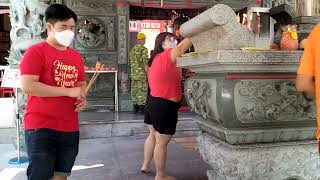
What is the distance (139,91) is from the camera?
7422mm

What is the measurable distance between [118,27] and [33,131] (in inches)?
243

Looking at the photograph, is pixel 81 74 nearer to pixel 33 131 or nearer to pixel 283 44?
pixel 33 131

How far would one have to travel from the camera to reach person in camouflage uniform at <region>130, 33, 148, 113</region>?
7016mm

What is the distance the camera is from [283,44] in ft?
8.49

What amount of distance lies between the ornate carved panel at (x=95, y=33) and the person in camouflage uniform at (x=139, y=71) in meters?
1.18

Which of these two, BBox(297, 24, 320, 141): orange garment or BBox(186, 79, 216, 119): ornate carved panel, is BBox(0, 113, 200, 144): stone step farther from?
BBox(297, 24, 320, 141): orange garment

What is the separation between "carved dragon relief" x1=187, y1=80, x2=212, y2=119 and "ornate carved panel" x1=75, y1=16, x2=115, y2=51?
213 inches

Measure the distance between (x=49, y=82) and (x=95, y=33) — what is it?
5.98 m

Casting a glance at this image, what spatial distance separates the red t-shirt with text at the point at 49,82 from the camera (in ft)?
7.23

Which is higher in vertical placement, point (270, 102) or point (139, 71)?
point (139, 71)

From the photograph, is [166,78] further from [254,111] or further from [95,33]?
[95,33]

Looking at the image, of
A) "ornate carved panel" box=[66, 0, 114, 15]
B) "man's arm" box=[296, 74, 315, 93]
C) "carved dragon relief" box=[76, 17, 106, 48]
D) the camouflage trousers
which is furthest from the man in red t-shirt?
"ornate carved panel" box=[66, 0, 114, 15]

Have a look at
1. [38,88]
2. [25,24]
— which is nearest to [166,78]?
[38,88]

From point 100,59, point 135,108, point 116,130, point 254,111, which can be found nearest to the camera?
point 254,111
